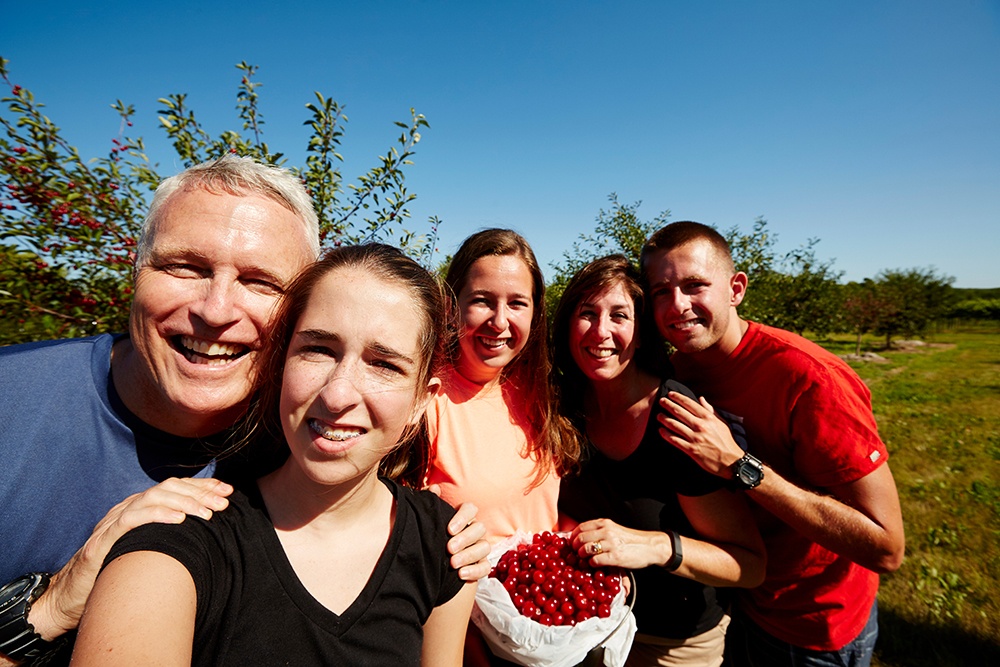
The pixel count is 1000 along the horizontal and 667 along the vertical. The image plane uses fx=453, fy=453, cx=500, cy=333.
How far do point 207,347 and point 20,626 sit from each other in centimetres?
96

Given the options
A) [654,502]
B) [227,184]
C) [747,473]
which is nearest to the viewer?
[227,184]

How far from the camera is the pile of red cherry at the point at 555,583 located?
1.97 m

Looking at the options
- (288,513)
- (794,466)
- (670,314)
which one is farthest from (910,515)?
(288,513)

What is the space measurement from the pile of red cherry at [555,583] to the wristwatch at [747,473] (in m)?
0.77

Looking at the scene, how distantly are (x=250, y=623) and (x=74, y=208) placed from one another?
259 centimetres

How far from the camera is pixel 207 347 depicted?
5.53ft

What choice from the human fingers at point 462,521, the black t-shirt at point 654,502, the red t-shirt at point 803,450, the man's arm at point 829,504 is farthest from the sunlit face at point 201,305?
the red t-shirt at point 803,450

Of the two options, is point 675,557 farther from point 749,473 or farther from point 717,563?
point 749,473

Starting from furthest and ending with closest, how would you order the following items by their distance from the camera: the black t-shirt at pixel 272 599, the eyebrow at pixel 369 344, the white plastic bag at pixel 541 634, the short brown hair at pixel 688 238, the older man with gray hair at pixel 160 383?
the short brown hair at pixel 688 238
the white plastic bag at pixel 541 634
the older man with gray hair at pixel 160 383
the eyebrow at pixel 369 344
the black t-shirt at pixel 272 599

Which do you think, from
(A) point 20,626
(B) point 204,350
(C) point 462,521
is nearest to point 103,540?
(A) point 20,626

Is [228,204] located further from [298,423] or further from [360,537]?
[360,537]

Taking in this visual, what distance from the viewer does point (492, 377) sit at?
2.71 m

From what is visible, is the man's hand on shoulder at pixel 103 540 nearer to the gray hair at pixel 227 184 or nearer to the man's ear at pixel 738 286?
the gray hair at pixel 227 184

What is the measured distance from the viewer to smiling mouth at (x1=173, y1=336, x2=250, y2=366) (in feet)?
5.50
